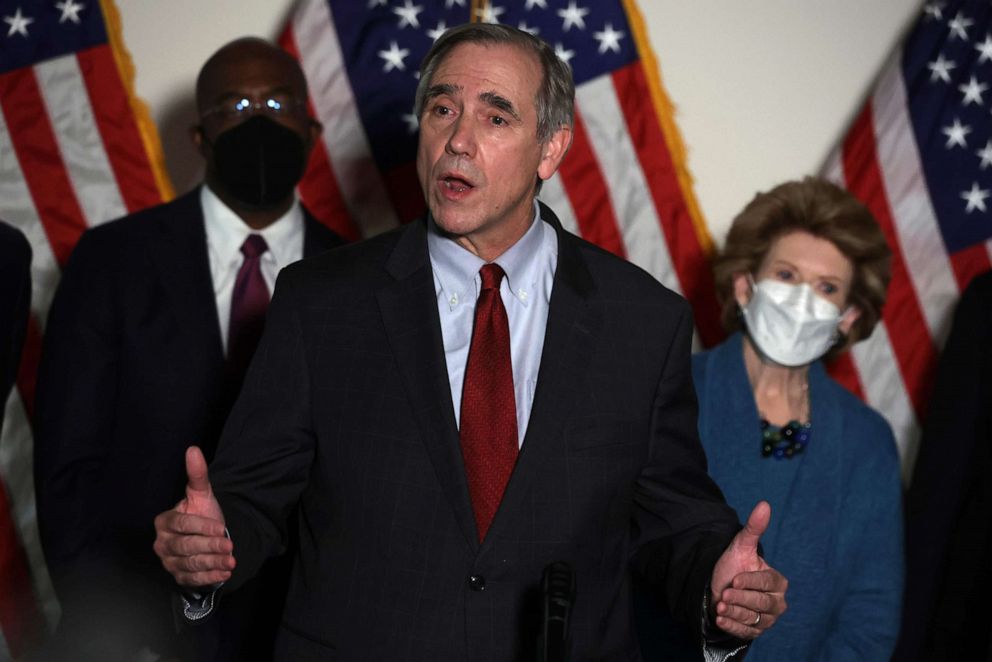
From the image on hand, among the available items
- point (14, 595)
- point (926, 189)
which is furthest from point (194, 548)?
point (926, 189)

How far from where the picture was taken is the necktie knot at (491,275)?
194 cm

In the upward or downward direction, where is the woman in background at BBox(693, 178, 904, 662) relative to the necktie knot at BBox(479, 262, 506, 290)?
downward

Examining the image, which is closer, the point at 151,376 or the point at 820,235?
the point at 151,376

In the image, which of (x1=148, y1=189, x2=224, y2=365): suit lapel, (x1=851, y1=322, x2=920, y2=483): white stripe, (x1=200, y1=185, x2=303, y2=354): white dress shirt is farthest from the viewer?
(x1=851, y1=322, x2=920, y2=483): white stripe

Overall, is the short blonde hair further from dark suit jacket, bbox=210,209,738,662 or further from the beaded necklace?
dark suit jacket, bbox=210,209,738,662

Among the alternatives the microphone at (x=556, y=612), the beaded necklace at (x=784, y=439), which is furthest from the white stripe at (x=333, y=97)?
the microphone at (x=556, y=612)

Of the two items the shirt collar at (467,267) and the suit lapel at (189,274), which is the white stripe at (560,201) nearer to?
the suit lapel at (189,274)

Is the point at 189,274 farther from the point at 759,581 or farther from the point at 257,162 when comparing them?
the point at 759,581

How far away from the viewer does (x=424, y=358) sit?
183 centimetres

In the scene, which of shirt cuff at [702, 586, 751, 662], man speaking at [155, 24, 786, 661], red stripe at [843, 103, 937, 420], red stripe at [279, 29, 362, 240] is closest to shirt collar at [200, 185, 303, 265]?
red stripe at [279, 29, 362, 240]

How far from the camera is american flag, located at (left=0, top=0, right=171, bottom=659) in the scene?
330 cm

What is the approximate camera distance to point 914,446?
354 centimetres

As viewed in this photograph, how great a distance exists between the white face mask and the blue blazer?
3.4 inches

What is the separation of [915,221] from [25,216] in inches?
93.6
